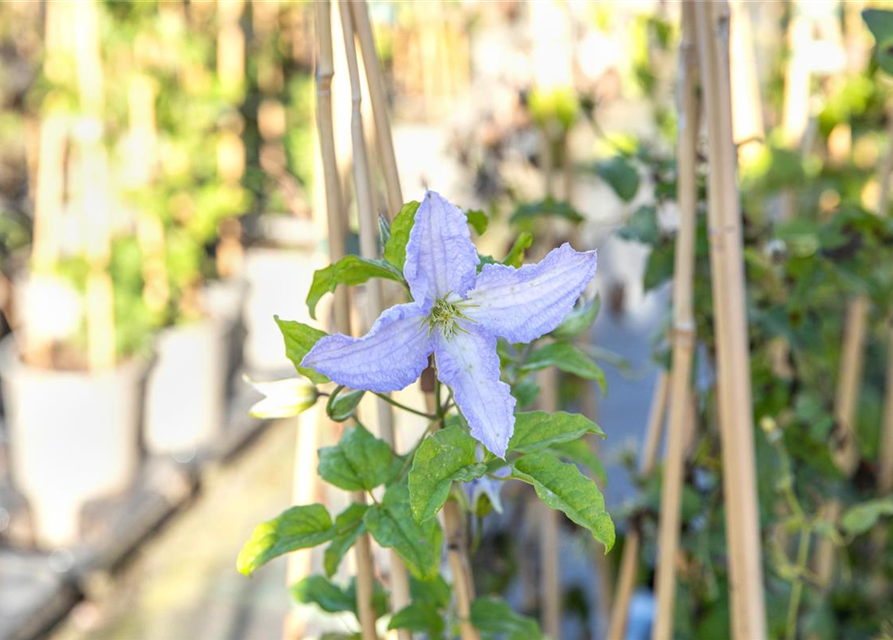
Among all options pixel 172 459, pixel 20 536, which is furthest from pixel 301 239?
pixel 20 536

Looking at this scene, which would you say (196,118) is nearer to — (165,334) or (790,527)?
(165,334)

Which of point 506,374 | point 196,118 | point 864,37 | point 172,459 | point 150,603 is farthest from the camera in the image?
point 196,118

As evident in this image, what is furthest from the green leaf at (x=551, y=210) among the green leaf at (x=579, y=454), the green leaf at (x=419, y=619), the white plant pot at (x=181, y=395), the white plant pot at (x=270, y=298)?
the white plant pot at (x=270, y=298)

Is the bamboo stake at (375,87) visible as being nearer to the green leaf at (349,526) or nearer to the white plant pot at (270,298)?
the green leaf at (349,526)

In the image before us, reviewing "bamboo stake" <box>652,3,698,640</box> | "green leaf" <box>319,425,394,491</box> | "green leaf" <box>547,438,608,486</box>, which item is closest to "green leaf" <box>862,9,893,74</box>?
"bamboo stake" <box>652,3,698,640</box>

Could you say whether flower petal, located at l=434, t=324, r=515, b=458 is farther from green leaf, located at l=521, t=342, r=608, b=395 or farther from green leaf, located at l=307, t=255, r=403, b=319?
green leaf, located at l=521, t=342, r=608, b=395
